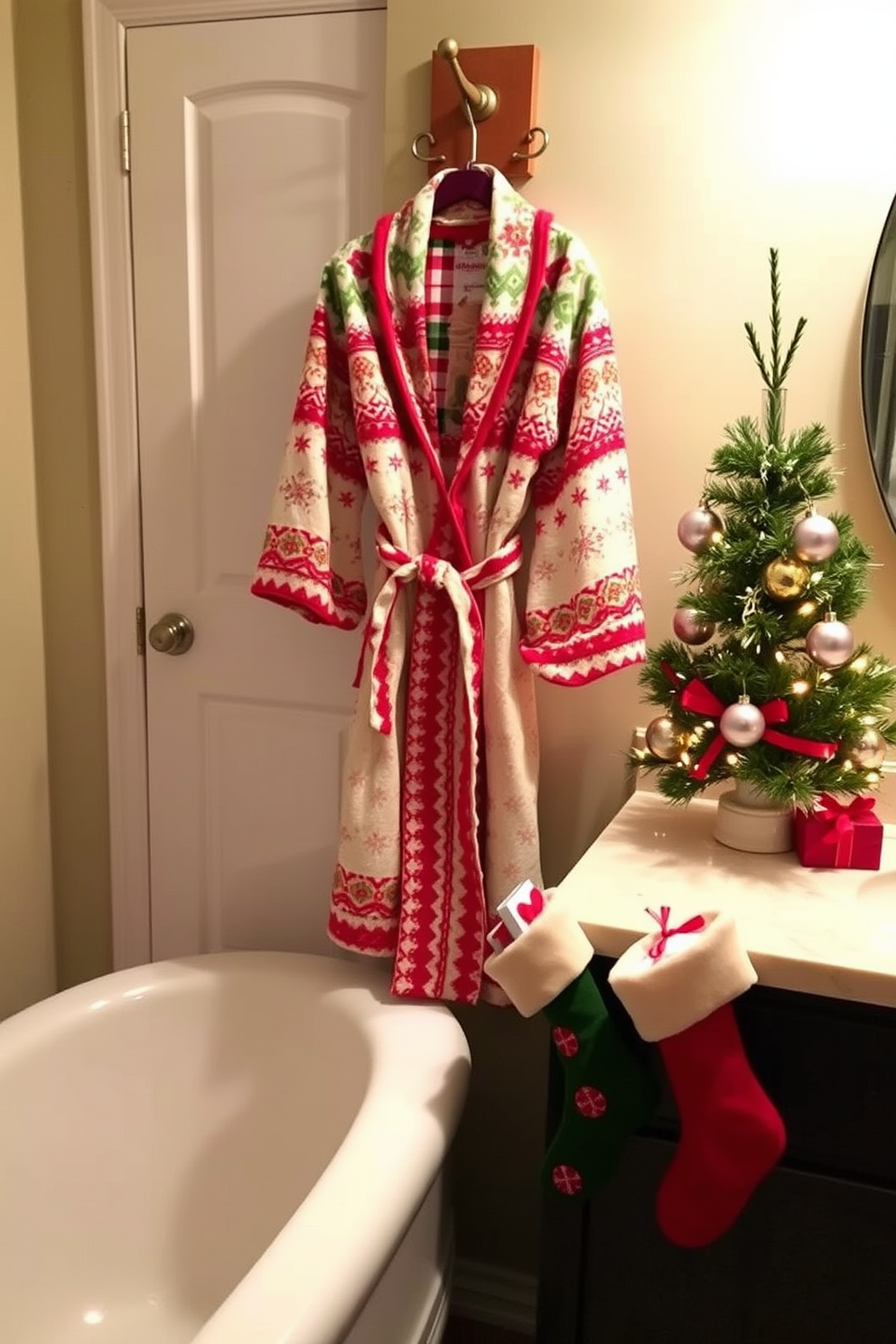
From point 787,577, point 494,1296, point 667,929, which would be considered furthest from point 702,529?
point 494,1296

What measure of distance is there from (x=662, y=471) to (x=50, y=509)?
1.04 meters

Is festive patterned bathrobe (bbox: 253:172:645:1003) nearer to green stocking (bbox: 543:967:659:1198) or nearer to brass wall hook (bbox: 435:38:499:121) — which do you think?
brass wall hook (bbox: 435:38:499:121)

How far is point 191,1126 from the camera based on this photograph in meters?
1.49

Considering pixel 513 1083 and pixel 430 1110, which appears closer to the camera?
pixel 430 1110

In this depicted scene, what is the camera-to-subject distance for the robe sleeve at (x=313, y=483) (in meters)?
1.40

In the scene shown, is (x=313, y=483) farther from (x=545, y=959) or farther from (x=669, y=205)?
(x=545, y=959)

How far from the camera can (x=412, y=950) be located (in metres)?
1.42

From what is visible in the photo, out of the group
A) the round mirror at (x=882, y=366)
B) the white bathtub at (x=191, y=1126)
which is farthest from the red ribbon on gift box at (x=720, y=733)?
the white bathtub at (x=191, y=1126)

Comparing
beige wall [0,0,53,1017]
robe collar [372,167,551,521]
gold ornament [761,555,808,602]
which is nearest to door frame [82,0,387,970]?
beige wall [0,0,53,1017]

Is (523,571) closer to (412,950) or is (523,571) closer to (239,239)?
(412,950)

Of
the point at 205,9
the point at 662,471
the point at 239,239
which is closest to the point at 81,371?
the point at 239,239

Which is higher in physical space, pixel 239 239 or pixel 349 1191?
pixel 239 239

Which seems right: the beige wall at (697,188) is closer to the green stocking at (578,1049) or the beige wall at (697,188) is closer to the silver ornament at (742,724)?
the silver ornament at (742,724)

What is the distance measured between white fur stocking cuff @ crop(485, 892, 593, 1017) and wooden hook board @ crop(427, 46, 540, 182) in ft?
3.32
